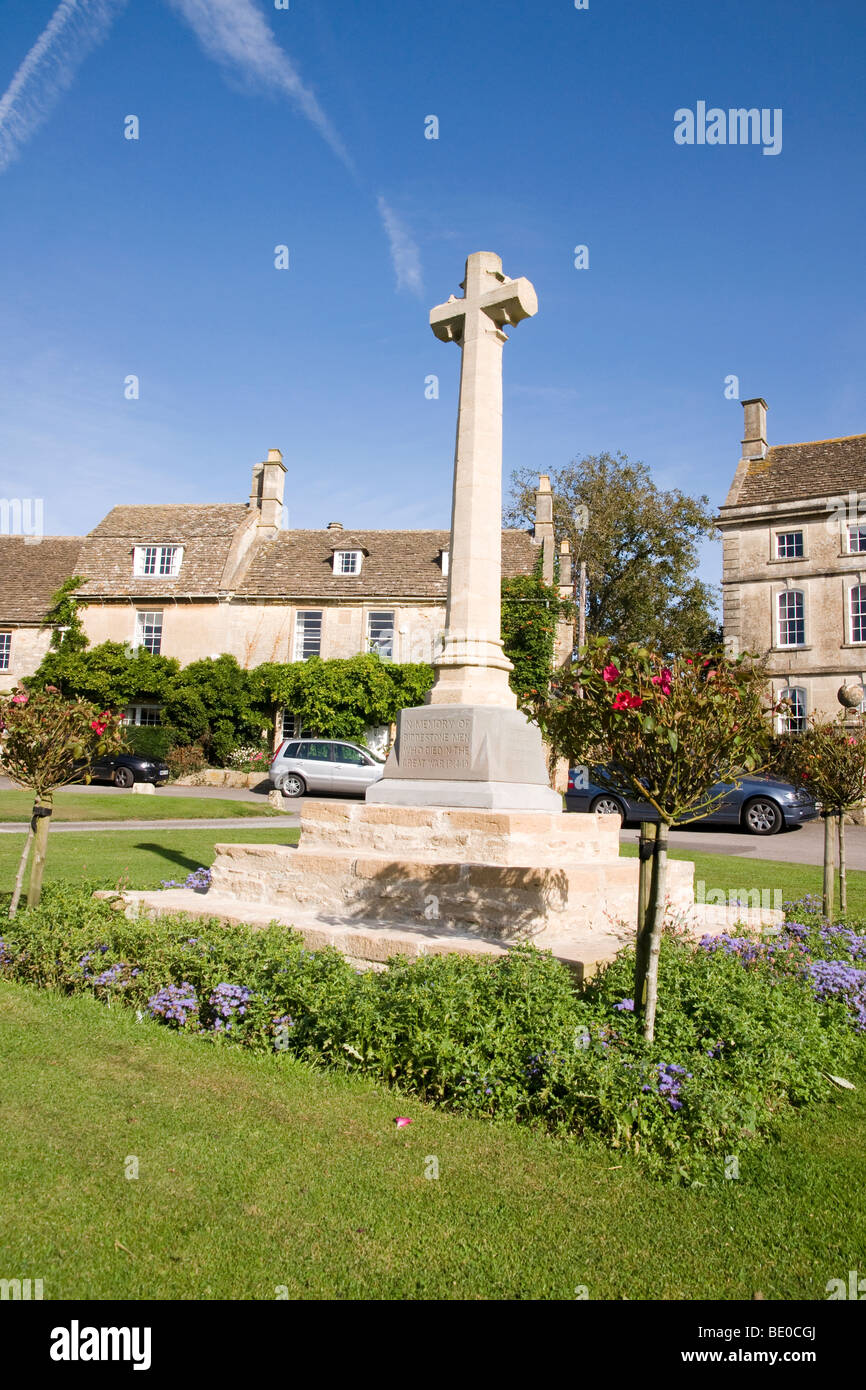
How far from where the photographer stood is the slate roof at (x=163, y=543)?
32.7 metres

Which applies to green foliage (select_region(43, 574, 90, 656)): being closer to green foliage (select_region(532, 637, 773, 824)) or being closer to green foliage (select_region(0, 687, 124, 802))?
green foliage (select_region(0, 687, 124, 802))

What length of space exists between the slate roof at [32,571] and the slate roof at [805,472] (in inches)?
1039

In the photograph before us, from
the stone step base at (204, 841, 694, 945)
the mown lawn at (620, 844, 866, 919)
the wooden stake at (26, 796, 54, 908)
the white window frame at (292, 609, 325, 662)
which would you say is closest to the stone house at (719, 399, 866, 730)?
the white window frame at (292, 609, 325, 662)

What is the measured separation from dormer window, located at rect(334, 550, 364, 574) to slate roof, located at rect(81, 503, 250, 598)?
434 centimetres

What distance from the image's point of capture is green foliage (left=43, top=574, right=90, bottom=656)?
106ft

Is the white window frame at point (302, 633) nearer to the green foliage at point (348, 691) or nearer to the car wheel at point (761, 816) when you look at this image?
the green foliage at point (348, 691)

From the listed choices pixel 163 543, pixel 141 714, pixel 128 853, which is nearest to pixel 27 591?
pixel 163 543

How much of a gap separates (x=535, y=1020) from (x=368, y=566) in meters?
29.7
